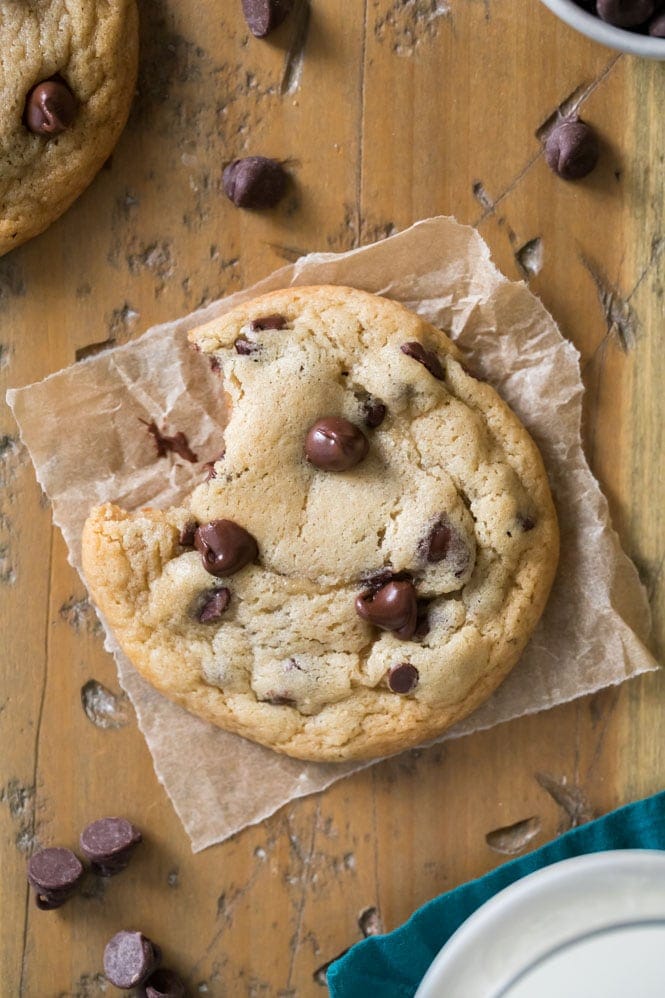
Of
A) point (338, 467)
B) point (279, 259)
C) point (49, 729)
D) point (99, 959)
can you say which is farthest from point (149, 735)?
point (279, 259)

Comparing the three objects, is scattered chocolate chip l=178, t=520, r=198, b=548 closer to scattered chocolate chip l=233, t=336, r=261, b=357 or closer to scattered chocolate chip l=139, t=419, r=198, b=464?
scattered chocolate chip l=139, t=419, r=198, b=464

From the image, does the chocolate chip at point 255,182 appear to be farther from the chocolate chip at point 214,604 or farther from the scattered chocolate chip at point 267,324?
the chocolate chip at point 214,604

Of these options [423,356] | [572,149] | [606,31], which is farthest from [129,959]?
[606,31]

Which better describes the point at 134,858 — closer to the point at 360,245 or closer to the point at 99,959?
the point at 99,959

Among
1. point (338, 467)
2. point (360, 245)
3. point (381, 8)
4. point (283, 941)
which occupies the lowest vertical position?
point (283, 941)

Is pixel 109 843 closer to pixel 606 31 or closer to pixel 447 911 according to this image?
pixel 447 911

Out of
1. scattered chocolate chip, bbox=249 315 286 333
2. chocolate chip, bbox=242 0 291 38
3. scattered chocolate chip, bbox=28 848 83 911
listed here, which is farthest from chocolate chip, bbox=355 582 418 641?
chocolate chip, bbox=242 0 291 38

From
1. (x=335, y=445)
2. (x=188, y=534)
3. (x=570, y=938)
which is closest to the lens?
(x=570, y=938)

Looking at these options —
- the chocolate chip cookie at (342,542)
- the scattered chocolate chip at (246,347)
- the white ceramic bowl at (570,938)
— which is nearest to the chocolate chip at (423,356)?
the chocolate chip cookie at (342,542)
